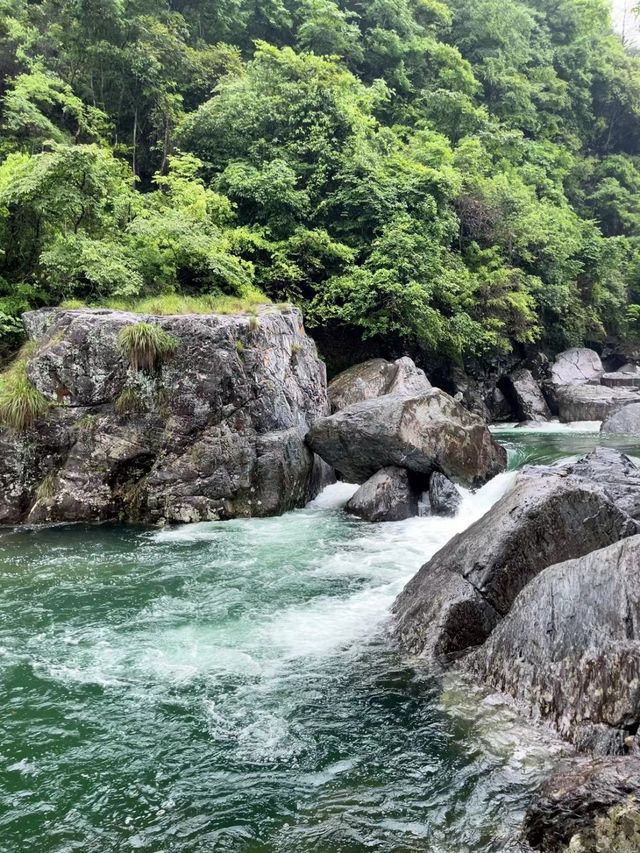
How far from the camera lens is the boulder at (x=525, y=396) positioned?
23.6m

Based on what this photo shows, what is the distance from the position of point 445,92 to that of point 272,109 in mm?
11372

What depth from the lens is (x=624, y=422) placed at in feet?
64.2

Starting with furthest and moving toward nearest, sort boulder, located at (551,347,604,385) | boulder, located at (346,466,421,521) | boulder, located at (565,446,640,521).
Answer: boulder, located at (551,347,604,385) < boulder, located at (346,466,421,521) < boulder, located at (565,446,640,521)

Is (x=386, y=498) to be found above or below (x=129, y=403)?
below

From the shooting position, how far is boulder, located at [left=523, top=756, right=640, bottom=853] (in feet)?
10.8

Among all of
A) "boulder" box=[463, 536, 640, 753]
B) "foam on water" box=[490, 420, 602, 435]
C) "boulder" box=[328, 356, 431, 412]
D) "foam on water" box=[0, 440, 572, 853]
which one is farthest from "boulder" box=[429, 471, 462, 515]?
"foam on water" box=[490, 420, 602, 435]

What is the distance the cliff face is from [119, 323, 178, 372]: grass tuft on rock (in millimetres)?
68

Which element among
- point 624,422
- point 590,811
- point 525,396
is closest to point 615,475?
point 590,811

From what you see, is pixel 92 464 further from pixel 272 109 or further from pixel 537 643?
pixel 272 109

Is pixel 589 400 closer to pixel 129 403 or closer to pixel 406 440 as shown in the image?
pixel 406 440

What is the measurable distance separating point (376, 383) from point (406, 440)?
403 cm

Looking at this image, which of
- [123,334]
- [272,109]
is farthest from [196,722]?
[272,109]

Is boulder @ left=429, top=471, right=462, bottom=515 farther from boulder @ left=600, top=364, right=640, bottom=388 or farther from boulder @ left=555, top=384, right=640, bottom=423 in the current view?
boulder @ left=600, top=364, right=640, bottom=388

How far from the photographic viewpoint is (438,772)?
174 inches
